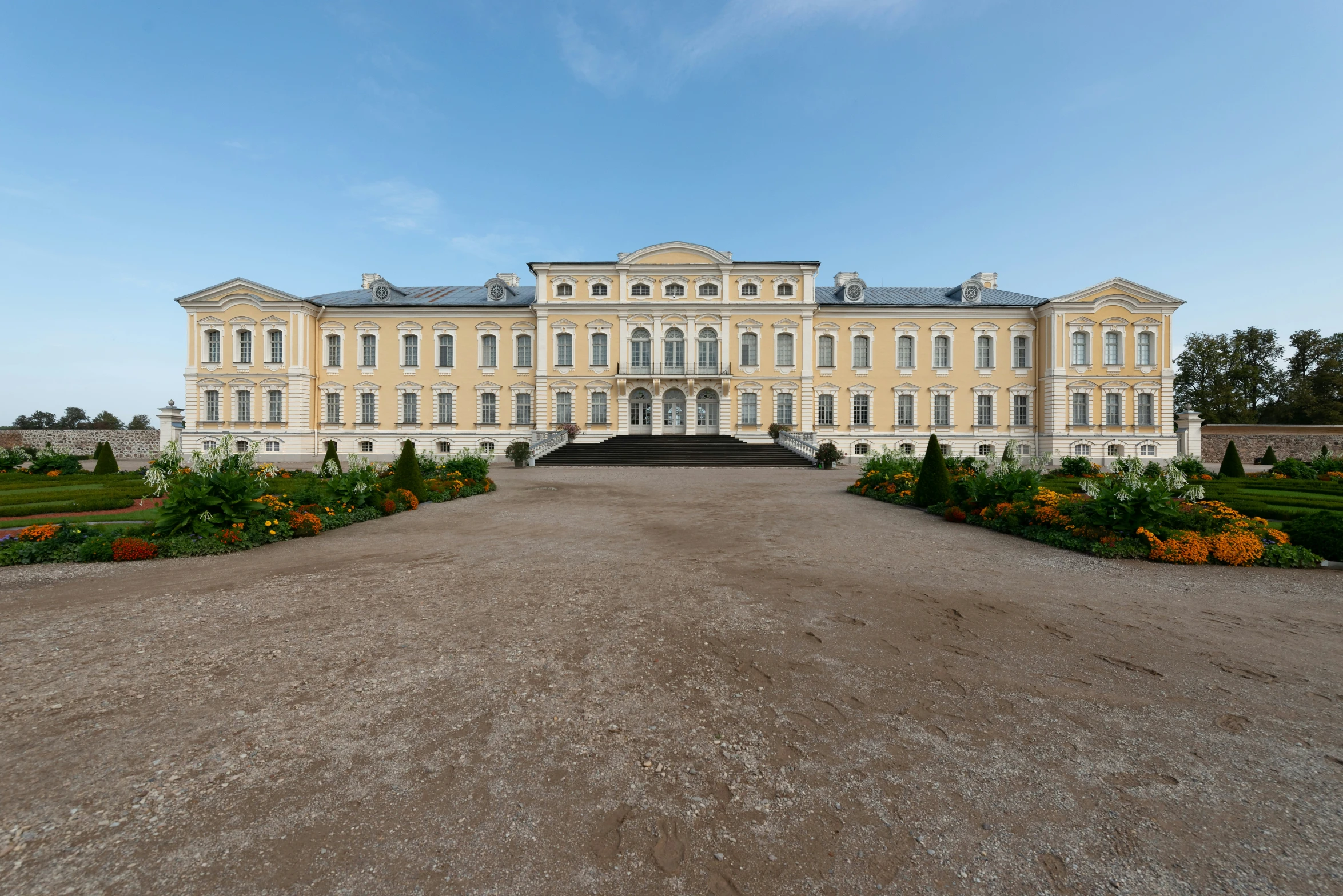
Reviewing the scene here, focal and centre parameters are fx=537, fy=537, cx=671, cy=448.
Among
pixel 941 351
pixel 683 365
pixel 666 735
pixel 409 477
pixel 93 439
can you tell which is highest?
pixel 941 351

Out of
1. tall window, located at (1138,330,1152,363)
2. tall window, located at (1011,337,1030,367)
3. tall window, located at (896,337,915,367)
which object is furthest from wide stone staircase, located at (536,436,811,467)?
tall window, located at (1138,330,1152,363)

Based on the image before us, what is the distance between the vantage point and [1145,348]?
100ft

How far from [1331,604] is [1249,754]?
4577mm

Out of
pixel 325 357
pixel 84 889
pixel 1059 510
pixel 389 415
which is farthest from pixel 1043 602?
pixel 325 357

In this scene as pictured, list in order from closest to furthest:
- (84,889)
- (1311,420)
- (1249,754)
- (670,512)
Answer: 1. (84,889)
2. (1249,754)
3. (670,512)
4. (1311,420)

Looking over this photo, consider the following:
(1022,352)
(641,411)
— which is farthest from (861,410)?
(641,411)

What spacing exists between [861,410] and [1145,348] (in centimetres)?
1612

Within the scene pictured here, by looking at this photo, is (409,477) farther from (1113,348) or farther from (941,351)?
(1113,348)

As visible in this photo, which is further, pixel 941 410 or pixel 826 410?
pixel 826 410

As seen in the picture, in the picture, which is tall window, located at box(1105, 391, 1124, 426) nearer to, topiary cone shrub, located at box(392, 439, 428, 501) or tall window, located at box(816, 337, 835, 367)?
tall window, located at box(816, 337, 835, 367)

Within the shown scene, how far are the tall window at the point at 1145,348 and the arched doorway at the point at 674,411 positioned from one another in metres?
26.1

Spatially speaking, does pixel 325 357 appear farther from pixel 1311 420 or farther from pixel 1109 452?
pixel 1311 420

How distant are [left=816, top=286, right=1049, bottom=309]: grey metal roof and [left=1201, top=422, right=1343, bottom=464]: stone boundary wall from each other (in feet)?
44.0

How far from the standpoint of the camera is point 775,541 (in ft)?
27.1
